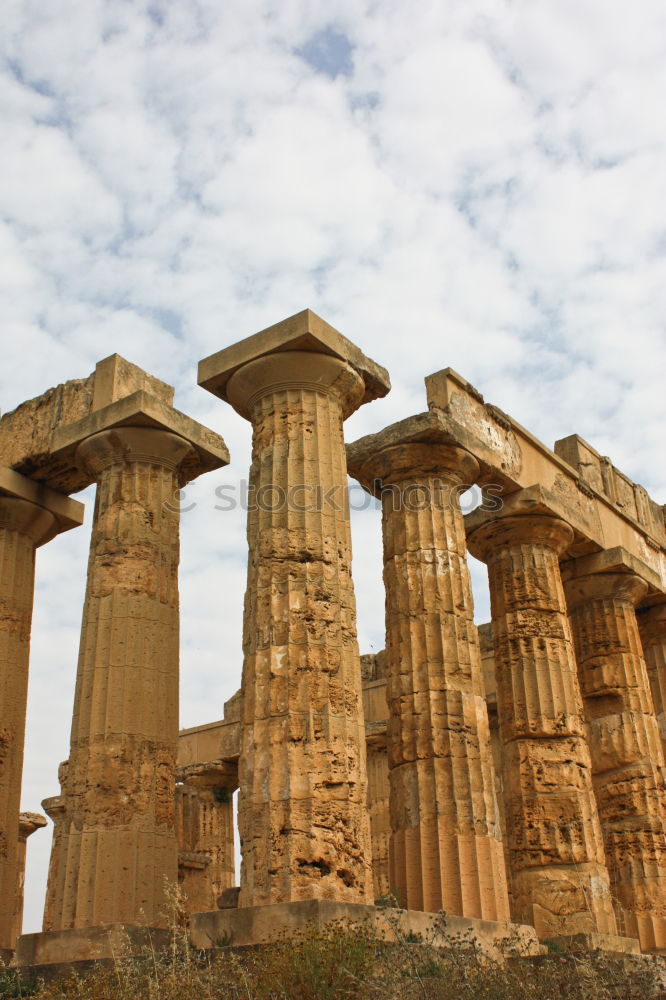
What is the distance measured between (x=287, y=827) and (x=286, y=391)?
5.01 metres

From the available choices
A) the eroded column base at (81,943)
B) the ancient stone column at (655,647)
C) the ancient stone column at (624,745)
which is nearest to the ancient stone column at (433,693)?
the eroded column base at (81,943)

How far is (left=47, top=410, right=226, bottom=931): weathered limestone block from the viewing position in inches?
462

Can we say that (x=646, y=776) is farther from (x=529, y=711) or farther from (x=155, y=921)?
(x=155, y=921)

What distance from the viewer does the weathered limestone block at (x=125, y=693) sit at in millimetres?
11734

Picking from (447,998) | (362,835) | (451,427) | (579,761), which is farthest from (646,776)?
(447,998)

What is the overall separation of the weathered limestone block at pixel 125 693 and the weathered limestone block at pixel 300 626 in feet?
5.80

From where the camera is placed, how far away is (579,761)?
1538 centimetres

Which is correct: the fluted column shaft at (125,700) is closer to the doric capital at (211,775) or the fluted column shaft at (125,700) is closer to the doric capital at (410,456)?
the doric capital at (410,456)

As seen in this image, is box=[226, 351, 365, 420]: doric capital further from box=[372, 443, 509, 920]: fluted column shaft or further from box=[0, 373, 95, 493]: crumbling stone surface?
box=[0, 373, 95, 493]: crumbling stone surface

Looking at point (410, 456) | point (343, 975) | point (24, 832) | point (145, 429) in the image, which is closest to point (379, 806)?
point (24, 832)

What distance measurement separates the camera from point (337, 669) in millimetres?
11062

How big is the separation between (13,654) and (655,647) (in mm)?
11448

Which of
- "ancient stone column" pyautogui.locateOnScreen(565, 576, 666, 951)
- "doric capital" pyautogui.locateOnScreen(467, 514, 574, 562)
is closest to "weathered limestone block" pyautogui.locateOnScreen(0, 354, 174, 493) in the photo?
"doric capital" pyautogui.locateOnScreen(467, 514, 574, 562)

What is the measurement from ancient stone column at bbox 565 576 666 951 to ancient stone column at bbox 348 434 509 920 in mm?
4333
